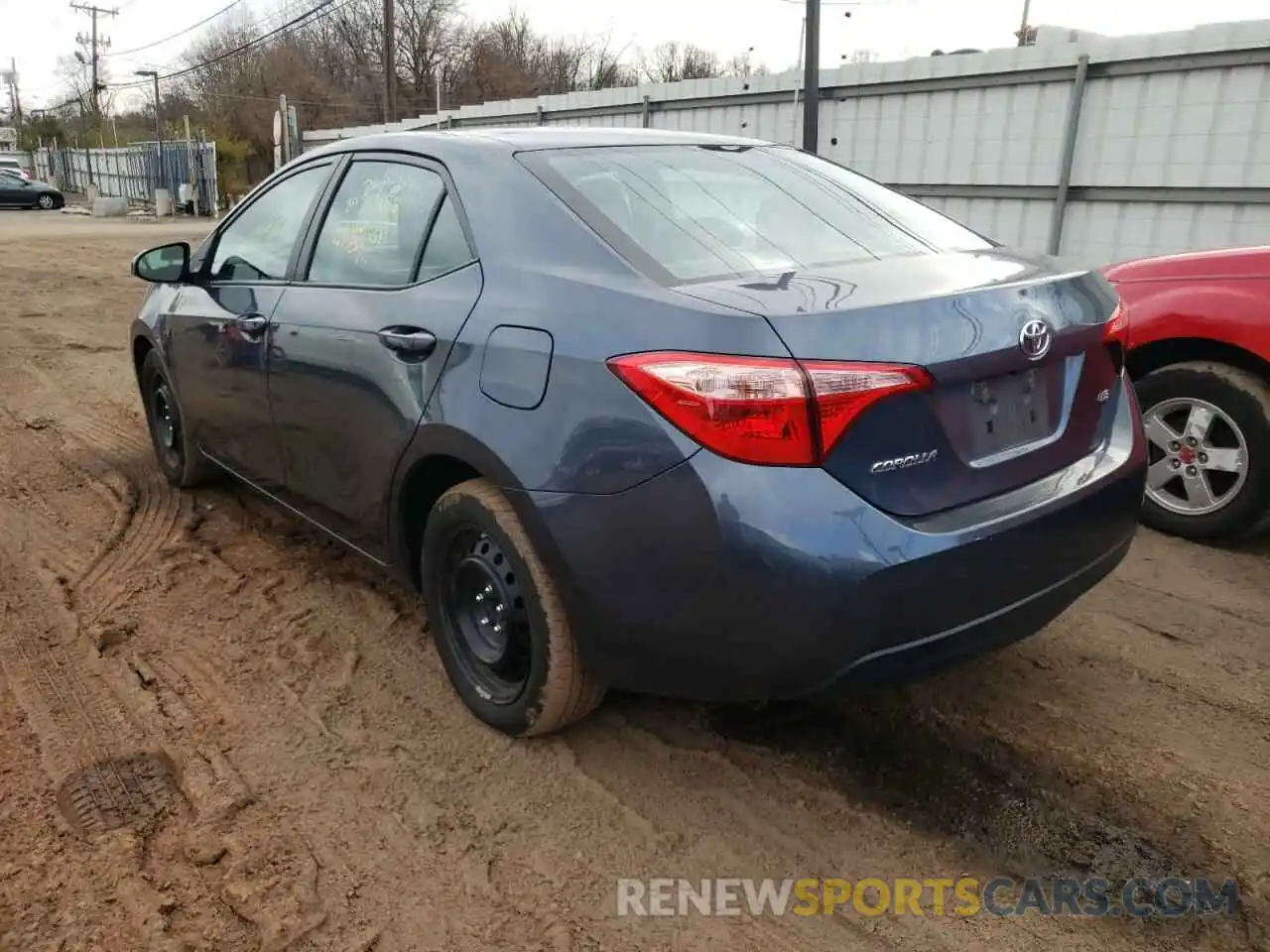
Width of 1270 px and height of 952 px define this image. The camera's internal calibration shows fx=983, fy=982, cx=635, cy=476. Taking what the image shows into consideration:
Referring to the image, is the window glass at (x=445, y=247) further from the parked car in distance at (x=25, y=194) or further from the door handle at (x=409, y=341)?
the parked car in distance at (x=25, y=194)

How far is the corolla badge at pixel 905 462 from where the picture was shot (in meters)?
2.09

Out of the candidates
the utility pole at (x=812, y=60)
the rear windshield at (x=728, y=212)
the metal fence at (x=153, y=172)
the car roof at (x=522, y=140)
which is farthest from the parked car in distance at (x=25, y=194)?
the rear windshield at (x=728, y=212)

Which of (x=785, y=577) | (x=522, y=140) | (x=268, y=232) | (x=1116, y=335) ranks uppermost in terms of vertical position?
(x=522, y=140)

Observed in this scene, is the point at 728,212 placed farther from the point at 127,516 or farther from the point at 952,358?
the point at 127,516

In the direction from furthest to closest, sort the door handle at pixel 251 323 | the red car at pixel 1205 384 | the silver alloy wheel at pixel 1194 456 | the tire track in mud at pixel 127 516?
1. the silver alloy wheel at pixel 1194 456
2. the red car at pixel 1205 384
3. the tire track in mud at pixel 127 516
4. the door handle at pixel 251 323

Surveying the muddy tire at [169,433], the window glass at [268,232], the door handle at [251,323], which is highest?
the window glass at [268,232]

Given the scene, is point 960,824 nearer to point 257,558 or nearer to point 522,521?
point 522,521

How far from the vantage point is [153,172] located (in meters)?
34.3

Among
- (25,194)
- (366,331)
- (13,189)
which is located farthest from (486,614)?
(25,194)

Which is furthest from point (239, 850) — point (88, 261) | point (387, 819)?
point (88, 261)

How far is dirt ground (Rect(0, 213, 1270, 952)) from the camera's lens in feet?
7.04

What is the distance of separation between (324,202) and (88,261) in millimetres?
16191

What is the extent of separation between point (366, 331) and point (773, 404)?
1449 millimetres

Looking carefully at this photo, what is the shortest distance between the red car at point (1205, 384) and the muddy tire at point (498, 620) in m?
2.87
